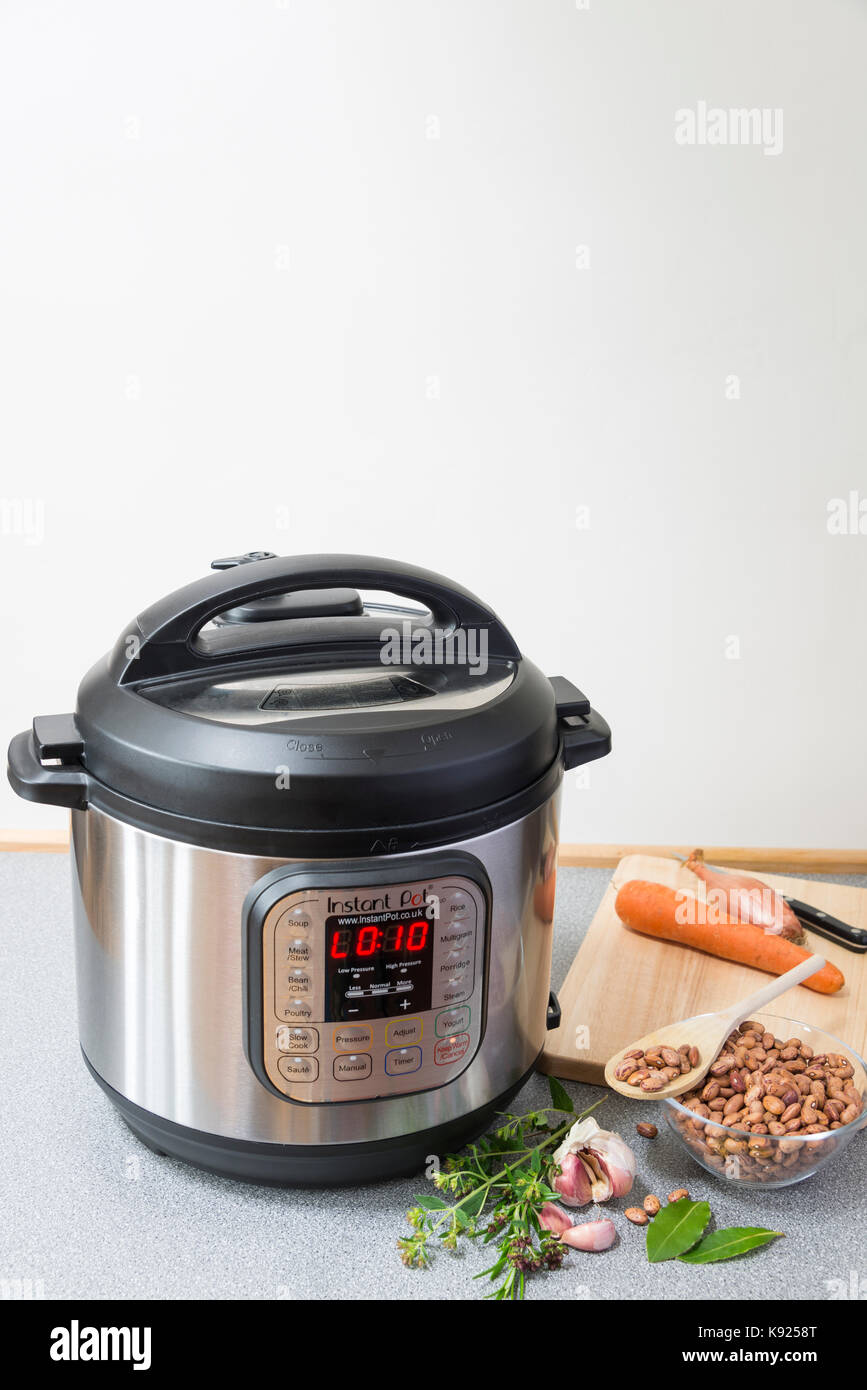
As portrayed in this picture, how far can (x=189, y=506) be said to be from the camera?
131 cm

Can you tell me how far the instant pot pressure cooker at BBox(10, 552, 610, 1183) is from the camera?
2.25 ft

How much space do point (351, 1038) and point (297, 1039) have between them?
32mm

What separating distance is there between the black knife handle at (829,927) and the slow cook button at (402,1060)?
1.73 ft

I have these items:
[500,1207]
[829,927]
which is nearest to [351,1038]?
[500,1207]

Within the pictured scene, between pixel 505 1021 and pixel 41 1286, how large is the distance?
0.32 metres

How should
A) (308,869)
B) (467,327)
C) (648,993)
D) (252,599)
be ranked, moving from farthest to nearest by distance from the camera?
1. (467,327)
2. (648,993)
3. (252,599)
4. (308,869)

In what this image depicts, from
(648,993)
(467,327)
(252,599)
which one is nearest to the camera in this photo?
(252,599)

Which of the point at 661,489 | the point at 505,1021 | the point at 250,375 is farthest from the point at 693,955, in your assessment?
the point at 250,375

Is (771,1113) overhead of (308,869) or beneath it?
beneath

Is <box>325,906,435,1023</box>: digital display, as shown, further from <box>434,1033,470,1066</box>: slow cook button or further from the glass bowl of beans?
the glass bowl of beans

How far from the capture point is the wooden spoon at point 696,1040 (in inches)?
31.9

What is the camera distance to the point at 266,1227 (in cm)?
78

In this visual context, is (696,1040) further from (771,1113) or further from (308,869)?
(308,869)

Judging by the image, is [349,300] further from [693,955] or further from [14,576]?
[693,955]
